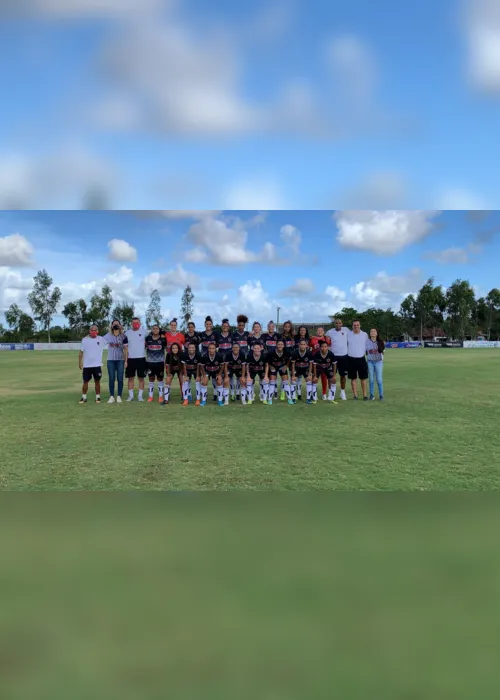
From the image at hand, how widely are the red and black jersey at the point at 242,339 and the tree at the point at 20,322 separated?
6399 cm

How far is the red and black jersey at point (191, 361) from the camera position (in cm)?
1012

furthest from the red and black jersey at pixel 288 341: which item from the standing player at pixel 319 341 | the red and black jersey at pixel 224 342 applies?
the red and black jersey at pixel 224 342

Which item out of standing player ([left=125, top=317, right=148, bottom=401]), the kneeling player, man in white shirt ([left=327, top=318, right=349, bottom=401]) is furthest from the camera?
man in white shirt ([left=327, top=318, right=349, bottom=401])

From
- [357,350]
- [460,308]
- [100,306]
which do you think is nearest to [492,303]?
[460,308]

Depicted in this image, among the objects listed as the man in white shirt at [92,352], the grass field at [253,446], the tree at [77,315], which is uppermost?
the tree at [77,315]

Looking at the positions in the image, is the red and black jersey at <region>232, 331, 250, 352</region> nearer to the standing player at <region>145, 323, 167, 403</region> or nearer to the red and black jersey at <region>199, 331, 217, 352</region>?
the red and black jersey at <region>199, 331, 217, 352</region>

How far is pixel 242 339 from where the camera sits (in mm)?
10375

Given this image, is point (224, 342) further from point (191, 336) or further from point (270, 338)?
point (270, 338)

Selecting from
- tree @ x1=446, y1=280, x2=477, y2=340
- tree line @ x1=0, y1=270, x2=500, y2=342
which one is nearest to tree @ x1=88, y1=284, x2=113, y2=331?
tree line @ x1=0, y1=270, x2=500, y2=342

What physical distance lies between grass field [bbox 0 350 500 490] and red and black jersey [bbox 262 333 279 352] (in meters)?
1.22

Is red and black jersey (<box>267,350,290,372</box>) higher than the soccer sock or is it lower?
higher

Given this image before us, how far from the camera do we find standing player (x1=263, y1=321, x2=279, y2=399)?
10352 millimetres

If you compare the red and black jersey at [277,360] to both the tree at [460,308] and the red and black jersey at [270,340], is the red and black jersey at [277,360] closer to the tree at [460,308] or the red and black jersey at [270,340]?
the red and black jersey at [270,340]

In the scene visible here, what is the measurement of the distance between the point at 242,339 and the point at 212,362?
0.82m
